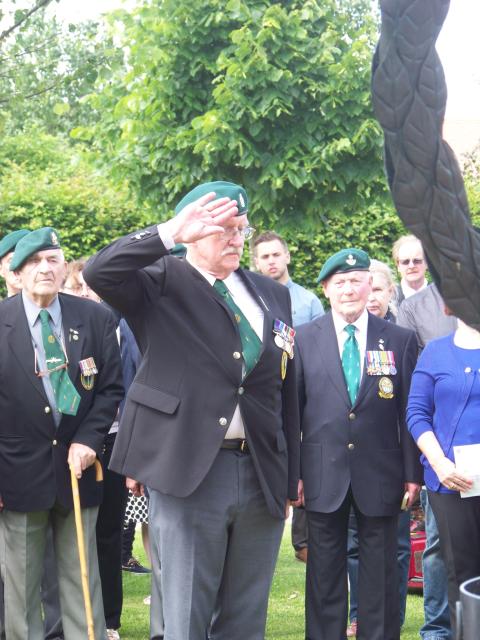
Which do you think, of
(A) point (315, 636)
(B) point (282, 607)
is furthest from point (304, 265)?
(A) point (315, 636)

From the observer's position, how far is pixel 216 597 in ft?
14.9

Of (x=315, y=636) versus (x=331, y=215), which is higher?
(x=331, y=215)

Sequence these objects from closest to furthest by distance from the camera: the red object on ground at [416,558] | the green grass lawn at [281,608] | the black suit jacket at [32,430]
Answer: the black suit jacket at [32,430] → the green grass lawn at [281,608] → the red object on ground at [416,558]

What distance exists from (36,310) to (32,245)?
0.34m

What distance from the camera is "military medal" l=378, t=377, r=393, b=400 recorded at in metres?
5.97

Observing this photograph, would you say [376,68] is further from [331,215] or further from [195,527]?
[331,215]

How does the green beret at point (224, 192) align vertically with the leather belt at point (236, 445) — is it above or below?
above

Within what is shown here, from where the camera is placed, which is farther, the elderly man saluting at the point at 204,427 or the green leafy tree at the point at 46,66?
the green leafy tree at the point at 46,66

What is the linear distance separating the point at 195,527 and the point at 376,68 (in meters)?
3.09

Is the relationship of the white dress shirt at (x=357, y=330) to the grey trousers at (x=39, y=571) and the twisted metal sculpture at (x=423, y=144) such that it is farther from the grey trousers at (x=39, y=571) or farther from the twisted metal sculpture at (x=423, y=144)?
the twisted metal sculpture at (x=423, y=144)

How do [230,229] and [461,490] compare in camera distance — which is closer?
[230,229]

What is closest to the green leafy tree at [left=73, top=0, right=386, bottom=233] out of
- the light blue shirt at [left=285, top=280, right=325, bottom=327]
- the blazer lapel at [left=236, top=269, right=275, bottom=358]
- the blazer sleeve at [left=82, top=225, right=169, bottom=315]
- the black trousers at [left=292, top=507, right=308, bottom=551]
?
the light blue shirt at [left=285, top=280, right=325, bottom=327]

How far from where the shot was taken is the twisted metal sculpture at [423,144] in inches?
56.5

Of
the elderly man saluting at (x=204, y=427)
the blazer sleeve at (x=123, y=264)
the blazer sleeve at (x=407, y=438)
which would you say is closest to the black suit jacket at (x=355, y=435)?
the blazer sleeve at (x=407, y=438)
